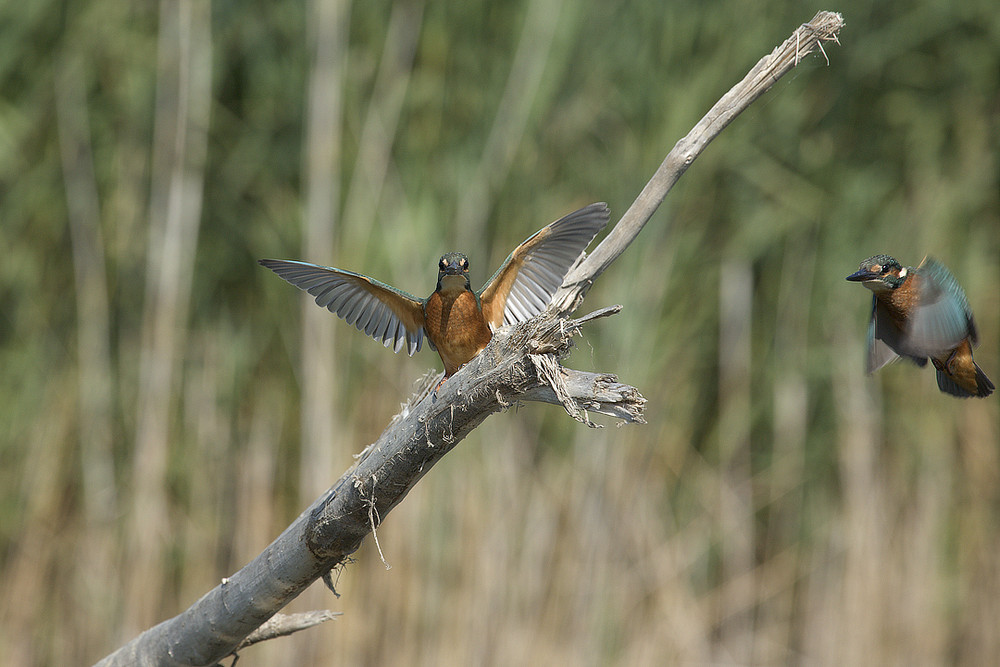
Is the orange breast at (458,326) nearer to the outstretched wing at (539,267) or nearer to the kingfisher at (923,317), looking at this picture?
the outstretched wing at (539,267)

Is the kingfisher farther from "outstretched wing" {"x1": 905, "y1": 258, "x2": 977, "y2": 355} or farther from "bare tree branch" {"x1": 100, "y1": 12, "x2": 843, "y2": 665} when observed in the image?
"bare tree branch" {"x1": 100, "y1": 12, "x2": 843, "y2": 665}

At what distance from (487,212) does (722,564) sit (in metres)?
2.16

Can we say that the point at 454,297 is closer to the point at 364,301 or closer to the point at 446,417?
the point at 364,301

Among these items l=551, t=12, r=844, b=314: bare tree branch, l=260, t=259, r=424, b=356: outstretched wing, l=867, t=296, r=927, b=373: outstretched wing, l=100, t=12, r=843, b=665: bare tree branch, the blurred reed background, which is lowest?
l=100, t=12, r=843, b=665: bare tree branch

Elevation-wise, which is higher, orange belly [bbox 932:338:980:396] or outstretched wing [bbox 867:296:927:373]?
outstretched wing [bbox 867:296:927:373]

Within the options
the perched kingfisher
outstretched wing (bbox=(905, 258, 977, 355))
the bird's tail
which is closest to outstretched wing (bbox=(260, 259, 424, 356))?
the perched kingfisher

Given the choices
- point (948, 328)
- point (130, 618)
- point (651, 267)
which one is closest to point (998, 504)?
point (651, 267)

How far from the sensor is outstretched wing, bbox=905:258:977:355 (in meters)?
2.13

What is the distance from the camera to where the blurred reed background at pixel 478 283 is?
4.11 metres

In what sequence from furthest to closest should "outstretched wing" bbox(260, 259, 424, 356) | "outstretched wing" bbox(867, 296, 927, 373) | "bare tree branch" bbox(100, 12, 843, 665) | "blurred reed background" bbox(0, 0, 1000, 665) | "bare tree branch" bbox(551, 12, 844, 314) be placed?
"blurred reed background" bbox(0, 0, 1000, 665)
"outstretched wing" bbox(260, 259, 424, 356)
"outstretched wing" bbox(867, 296, 927, 373)
"bare tree branch" bbox(551, 12, 844, 314)
"bare tree branch" bbox(100, 12, 843, 665)

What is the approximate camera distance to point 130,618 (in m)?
3.97

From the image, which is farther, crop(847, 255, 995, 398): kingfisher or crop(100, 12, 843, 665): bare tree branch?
crop(847, 255, 995, 398): kingfisher

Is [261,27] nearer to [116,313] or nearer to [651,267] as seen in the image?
[116,313]

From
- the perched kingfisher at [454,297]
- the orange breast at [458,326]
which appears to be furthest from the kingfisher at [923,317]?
the orange breast at [458,326]
